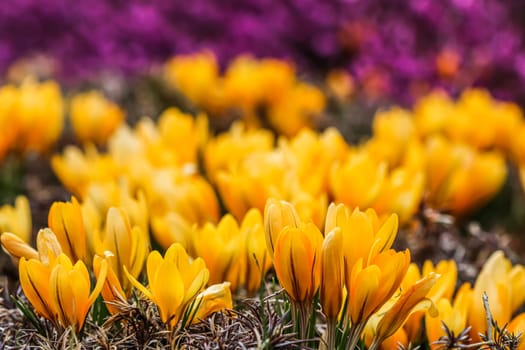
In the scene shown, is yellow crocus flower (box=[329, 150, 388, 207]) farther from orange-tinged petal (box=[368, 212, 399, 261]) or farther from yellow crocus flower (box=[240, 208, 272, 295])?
orange-tinged petal (box=[368, 212, 399, 261])

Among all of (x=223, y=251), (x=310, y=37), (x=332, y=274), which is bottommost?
(x=310, y=37)

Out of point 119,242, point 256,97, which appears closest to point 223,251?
point 119,242

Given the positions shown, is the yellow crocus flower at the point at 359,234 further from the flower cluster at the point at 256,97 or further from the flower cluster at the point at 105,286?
the flower cluster at the point at 256,97

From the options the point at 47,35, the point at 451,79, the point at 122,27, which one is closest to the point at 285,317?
the point at 451,79

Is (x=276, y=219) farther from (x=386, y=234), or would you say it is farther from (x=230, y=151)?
(x=230, y=151)

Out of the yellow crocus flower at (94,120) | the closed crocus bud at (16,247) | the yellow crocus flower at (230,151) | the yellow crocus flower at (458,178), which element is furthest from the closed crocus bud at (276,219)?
the yellow crocus flower at (94,120)

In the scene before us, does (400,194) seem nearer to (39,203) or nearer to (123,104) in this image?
(39,203)
